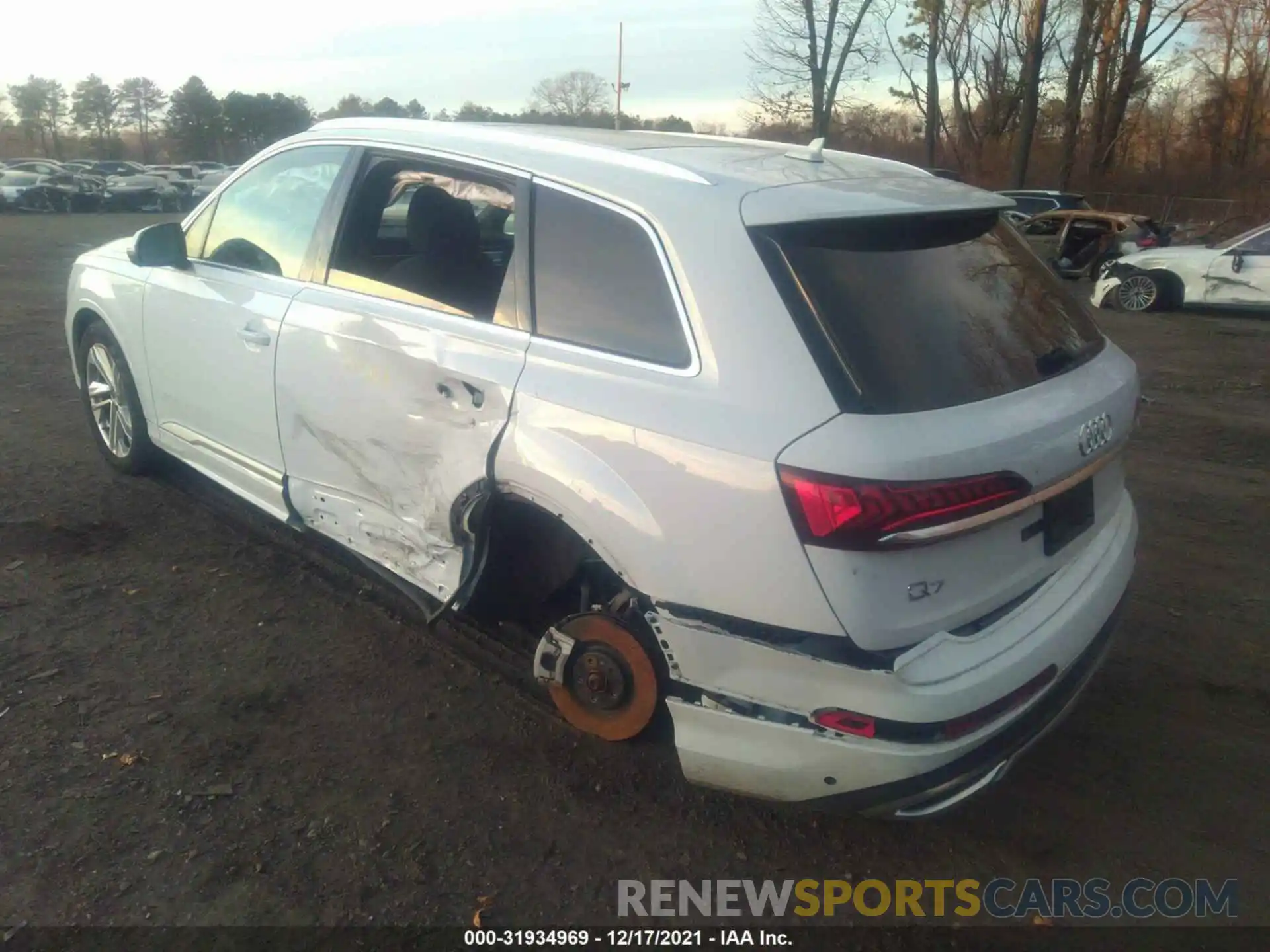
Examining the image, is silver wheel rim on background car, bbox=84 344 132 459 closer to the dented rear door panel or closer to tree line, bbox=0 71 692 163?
the dented rear door panel

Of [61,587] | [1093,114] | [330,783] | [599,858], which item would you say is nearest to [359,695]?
[330,783]

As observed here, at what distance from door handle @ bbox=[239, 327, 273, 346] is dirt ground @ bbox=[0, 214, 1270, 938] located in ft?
3.58

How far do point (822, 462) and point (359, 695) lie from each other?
6.73 ft

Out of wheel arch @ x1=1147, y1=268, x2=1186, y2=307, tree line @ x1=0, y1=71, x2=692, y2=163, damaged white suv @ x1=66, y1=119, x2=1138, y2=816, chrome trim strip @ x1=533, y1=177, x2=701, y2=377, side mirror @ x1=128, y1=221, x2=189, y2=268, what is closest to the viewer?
damaged white suv @ x1=66, y1=119, x2=1138, y2=816

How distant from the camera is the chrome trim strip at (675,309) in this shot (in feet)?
8.50

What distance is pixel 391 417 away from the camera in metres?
3.26

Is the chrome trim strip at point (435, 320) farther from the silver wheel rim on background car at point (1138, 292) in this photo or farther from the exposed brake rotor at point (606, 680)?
the silver wheel rim on background car at point (1138, 292)

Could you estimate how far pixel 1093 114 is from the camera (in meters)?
40.0

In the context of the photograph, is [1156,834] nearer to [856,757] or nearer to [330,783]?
[856,757]

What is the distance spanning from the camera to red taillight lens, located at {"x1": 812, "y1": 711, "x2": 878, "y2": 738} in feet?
7.86

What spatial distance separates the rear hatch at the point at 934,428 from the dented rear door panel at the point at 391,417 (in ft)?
3.18

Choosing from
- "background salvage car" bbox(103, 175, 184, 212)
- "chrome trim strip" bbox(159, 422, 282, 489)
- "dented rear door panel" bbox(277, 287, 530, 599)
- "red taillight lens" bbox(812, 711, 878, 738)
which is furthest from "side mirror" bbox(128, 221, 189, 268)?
"background salvage car" bbox(103, 175, 184, 212)

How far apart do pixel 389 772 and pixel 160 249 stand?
2571 millimetres

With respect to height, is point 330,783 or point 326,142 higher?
point 326,142
